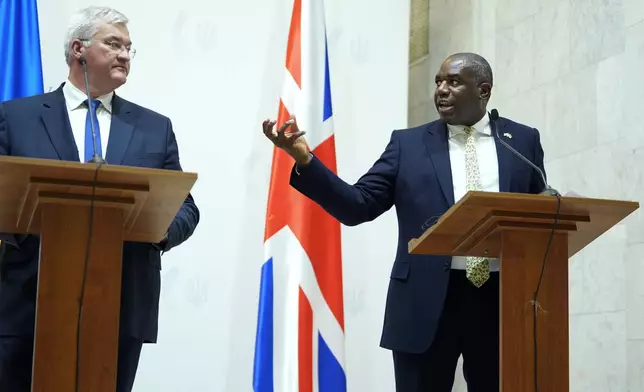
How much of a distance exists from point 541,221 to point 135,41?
282cm

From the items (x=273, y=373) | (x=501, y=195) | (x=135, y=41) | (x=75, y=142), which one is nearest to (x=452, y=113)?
(x=501, y=195)

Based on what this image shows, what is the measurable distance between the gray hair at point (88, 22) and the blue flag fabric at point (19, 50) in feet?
3.98

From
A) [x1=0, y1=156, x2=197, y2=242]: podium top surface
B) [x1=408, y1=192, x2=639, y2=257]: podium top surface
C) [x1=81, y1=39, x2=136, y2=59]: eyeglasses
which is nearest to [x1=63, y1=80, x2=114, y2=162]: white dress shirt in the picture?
[x1=81, y1=39, x2=136, y2=59]: eyeglasses

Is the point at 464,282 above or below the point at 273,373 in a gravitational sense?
above

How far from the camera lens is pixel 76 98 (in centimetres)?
306

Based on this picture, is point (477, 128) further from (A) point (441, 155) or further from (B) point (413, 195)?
(B) point (413, 195)

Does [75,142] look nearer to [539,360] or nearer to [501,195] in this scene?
[501,195]

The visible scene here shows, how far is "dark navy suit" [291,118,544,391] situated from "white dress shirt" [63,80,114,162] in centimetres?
59

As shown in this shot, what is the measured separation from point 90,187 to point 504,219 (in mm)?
1067

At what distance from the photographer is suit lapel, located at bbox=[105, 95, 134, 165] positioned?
2.93m

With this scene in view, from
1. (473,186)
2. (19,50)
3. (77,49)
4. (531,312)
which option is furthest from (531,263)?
(19,50)

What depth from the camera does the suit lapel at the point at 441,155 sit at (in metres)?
3.19

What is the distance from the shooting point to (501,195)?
8.28ft

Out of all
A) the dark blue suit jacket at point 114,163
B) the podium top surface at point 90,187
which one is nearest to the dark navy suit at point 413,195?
the dark blue suit jacket at point 114,163
